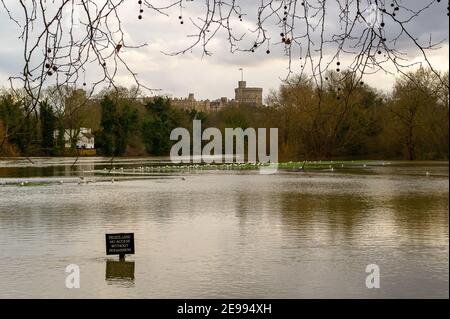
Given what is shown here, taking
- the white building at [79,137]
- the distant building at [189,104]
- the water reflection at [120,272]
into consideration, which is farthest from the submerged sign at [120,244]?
the distant building at [189,104]

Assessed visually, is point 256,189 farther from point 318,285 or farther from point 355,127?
point 355,127

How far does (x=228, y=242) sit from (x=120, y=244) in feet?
14.2

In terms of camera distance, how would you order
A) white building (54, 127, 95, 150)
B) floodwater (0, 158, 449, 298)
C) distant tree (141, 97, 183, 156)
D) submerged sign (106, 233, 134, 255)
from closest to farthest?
white building (54, 127, 95, 150) → floodwater (0, 158, 449, 298) → submerged sign (106, 233, 134, 255) → distant tree (141, 97, 183, 156)

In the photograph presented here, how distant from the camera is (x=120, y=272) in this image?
50.5 ft

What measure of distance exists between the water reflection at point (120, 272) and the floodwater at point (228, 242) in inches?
1.6

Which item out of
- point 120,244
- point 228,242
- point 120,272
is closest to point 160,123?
point 228,242

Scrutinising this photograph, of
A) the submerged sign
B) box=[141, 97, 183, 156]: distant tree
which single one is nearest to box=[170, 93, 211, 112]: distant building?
box=[141, 97, 183, 156]: distant tree

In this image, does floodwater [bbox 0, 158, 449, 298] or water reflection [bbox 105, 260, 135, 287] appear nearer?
floodwater [bbox 0, 158, 449, 298]

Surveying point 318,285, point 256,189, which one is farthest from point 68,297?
point 256,189

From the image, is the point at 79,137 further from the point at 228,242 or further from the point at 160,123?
the point at 160,123

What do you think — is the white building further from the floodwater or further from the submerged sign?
the submerged sign

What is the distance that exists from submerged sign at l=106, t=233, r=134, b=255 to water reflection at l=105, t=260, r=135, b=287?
9.9 inches

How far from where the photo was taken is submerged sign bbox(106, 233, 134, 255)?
15.9 m

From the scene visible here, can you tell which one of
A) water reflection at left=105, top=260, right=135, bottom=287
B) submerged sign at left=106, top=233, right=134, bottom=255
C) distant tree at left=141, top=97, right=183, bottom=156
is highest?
distant tree at left=141, top=97, right=183, bottom=156
